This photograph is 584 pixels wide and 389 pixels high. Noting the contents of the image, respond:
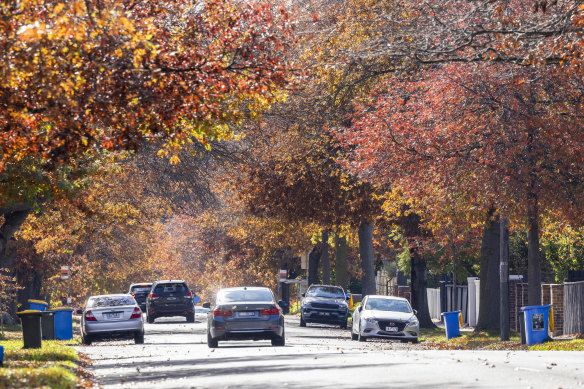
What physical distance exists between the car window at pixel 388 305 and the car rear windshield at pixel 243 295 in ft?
20.8

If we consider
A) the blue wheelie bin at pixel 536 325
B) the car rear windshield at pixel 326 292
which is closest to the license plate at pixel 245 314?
the blue wheelie bin at pixel 536 325

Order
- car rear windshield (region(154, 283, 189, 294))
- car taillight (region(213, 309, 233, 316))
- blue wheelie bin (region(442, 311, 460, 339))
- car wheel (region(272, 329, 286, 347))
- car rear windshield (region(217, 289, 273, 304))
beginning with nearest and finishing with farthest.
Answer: car taillight (region(213, 309, 233, 316)), car rear windshield (region(217, 289, 273, 304)), car wheel (region(272, 329, 286, 347)), blue wheelie bin (region(442, 311, 460, 339)), car rear windshield (region(154, 283, 189, 294))

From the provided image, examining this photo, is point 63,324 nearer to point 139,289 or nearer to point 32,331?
point 32,331

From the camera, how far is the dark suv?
4234cm

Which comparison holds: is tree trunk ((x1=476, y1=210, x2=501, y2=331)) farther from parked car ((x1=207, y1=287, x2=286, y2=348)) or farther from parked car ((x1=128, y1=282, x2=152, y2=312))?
parked car ((x1=128, y1=282, x2=152, y2=312))

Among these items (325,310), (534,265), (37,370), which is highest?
(534,265)

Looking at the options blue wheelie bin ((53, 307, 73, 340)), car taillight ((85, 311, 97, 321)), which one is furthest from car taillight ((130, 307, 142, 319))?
blue wheelie bin ((53, 307, 73, 340))

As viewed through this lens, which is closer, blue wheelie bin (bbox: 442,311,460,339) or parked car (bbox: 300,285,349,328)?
blue wheelie bin (bbox: 442,311,460,339)

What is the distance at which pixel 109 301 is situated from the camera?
28703 millimetres

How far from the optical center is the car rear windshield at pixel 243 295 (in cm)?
2444

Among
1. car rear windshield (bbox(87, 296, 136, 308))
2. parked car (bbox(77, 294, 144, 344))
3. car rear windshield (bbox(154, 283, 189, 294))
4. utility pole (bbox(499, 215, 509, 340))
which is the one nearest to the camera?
utility pole (bbox(499, 215, 509, 340))

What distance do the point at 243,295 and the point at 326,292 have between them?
17.5m

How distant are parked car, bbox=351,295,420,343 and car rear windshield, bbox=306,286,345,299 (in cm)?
1110

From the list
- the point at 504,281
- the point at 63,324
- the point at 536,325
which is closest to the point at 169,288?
the point at 63,324
